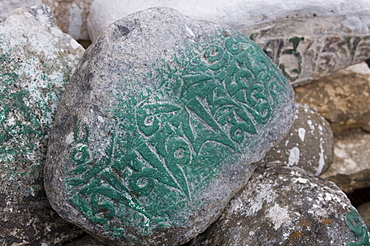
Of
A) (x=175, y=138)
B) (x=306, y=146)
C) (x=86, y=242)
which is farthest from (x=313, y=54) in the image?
(x=86, y=242)

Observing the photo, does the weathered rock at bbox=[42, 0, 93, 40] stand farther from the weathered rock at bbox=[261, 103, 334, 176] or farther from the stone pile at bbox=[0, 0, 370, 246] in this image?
the weathered rock at bbox=[261, 103, 334, 176]

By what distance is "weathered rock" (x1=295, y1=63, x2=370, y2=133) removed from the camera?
221cm

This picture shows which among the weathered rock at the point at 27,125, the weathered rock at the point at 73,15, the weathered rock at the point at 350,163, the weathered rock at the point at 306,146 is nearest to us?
the weathered rock at the point at 27,125

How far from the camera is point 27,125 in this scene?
1214 mm

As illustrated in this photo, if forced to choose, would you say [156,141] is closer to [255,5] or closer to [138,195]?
[138,195]

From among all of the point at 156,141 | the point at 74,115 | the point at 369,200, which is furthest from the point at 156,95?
the point at 369,200

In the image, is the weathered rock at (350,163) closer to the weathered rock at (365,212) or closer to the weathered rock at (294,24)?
the weathered rock at (365,212)

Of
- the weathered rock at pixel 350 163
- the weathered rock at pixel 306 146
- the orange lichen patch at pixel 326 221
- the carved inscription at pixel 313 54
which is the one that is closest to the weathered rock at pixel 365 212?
the weathered rock at pixel 350 163

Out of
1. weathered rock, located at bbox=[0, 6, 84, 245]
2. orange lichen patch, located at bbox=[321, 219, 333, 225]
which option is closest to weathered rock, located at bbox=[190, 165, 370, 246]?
orange lichen patch, located at bbox=[321, 219, 333, 225]

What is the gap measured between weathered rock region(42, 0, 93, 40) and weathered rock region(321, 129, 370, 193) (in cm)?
152

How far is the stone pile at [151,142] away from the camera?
1.09m

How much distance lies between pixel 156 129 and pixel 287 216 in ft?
1.62

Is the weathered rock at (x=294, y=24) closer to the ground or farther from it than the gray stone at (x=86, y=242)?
farther from it

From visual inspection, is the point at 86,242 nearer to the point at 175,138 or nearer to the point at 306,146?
the point at 175,138
